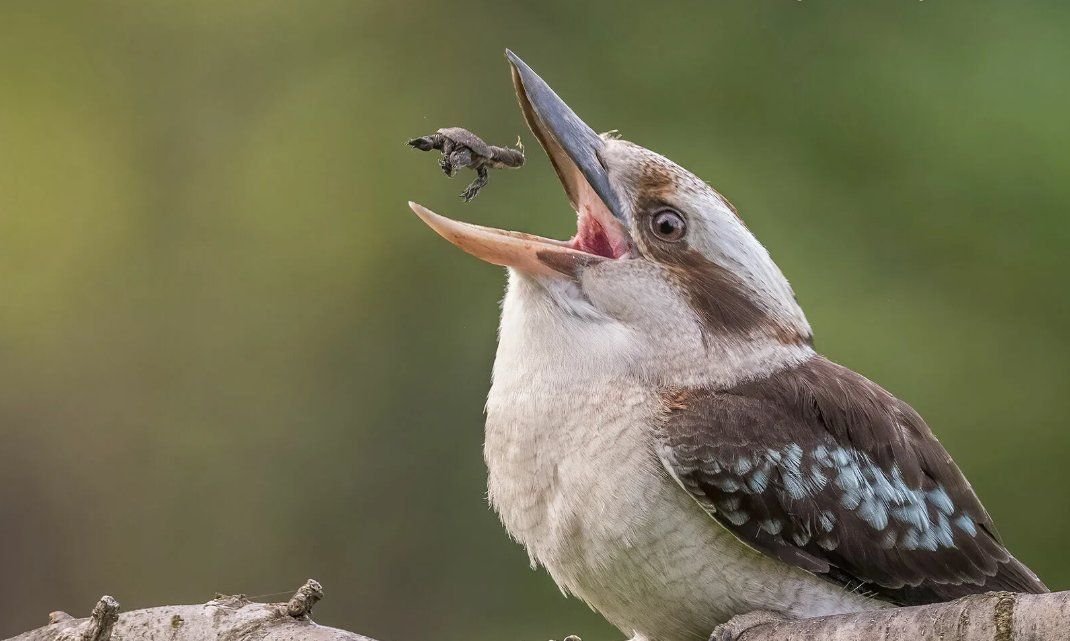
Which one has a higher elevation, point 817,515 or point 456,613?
point 817,515

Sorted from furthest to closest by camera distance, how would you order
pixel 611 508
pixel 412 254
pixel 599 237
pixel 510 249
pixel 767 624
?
pixel 412 254 < pixel 599 237 < pixel 510 249 < pixel 611 508 < pixel 767 624

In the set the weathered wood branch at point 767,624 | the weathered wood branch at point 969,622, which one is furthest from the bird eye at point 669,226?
the weathered wood branch at point 969,622

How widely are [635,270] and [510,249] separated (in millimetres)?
284

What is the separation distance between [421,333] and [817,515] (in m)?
4.51

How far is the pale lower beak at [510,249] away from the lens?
129 inches

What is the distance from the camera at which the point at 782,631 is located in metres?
2.71

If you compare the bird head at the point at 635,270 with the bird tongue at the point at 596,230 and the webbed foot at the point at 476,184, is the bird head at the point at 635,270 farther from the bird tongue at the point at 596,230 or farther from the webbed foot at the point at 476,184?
the webbed foot at the point at 476,184

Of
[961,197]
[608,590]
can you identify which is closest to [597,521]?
[608,590]

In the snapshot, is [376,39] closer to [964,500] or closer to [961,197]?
[961,197]

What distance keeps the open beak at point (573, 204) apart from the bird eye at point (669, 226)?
70 millimetres

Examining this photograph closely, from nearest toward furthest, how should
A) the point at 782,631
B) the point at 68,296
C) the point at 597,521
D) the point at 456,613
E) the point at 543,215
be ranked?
the point at 782,631 → the point at 597,521 → the point at 543,215 → the point at 456,613 → the point at 68,296

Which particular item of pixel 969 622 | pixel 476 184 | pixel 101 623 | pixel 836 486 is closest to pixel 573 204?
pixel 476 184

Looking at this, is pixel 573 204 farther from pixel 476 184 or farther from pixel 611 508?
pixel 611 508

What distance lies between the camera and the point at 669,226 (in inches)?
133
